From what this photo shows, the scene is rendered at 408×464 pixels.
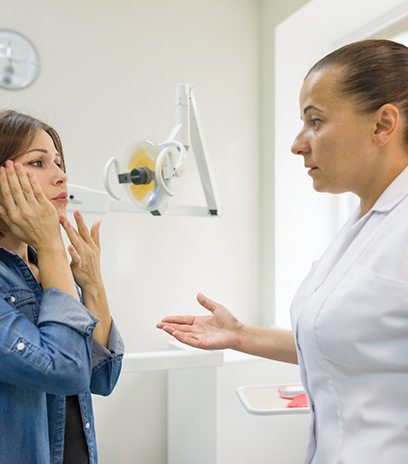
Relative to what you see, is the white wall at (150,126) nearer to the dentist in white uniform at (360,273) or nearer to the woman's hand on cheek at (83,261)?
the woman's hand on cheek at (83,261)

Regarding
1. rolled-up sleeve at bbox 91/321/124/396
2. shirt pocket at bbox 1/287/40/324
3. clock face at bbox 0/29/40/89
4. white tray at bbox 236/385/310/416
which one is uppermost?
clock face at bbox 0/29/40/89

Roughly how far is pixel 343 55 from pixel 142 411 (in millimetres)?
2097

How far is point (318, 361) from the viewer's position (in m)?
1.00

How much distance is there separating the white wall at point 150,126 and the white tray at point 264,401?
912 mm

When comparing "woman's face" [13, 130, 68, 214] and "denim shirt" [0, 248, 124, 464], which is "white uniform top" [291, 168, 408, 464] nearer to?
"denim shirt" [0, 248, 124, 464]

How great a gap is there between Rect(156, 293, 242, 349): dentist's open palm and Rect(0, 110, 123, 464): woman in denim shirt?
6.1 inches

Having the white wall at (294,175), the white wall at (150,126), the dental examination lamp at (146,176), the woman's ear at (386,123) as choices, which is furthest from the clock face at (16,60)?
the woman's ear at (386,123)

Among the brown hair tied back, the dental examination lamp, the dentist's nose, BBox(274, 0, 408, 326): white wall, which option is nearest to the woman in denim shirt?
the dental examination lamp

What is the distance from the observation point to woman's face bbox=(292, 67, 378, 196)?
3.33 ft

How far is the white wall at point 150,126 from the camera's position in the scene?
2518 mm

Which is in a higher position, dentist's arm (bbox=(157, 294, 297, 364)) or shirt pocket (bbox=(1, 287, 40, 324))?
shirt pocket (bbox=(1, 287, 40, 324))

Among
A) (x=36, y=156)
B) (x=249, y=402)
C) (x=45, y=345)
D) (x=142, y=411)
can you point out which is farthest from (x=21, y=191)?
(x=142, y=411)

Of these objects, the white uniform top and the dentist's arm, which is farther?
the dentist's arm

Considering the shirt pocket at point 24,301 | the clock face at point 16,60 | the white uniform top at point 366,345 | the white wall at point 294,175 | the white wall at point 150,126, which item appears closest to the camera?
the white uniform top at point 366,345
